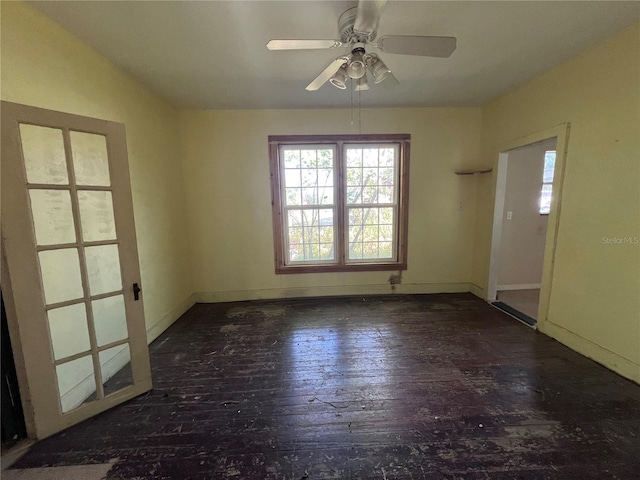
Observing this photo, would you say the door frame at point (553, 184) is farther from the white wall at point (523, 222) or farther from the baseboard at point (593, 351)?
the white wall at point (523, 222)

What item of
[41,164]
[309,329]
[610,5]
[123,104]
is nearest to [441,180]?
[610,5]

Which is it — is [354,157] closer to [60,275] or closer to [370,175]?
[370,175]

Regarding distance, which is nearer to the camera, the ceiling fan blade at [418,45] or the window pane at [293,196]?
the ceiling fan blade at [418,45]

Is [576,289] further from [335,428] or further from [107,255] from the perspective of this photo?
[107,255]

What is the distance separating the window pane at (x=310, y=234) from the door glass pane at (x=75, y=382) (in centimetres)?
254

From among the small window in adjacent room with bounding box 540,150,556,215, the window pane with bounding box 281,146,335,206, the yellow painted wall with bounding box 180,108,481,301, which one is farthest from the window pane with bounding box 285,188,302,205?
the small window in adjacent room with bounding box 540,150,556,215

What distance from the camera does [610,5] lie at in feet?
5.78

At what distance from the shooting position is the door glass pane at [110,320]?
197 cm

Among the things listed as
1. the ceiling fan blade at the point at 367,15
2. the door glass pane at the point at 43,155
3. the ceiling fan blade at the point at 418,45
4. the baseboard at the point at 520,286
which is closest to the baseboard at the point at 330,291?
the baseboard at the point at 520,286

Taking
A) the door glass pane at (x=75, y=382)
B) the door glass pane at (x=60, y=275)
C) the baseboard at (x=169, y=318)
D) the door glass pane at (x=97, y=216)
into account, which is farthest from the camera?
the baseboard at (x=169, y=318)

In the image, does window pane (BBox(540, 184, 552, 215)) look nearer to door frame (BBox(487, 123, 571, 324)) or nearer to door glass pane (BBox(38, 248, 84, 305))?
door frame (BBox(487, 123, 571, 324))

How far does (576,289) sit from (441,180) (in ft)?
6.79

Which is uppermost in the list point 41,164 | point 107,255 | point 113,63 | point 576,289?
point 113,63

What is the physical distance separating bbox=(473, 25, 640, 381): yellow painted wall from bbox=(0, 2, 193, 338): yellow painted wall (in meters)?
4.25
